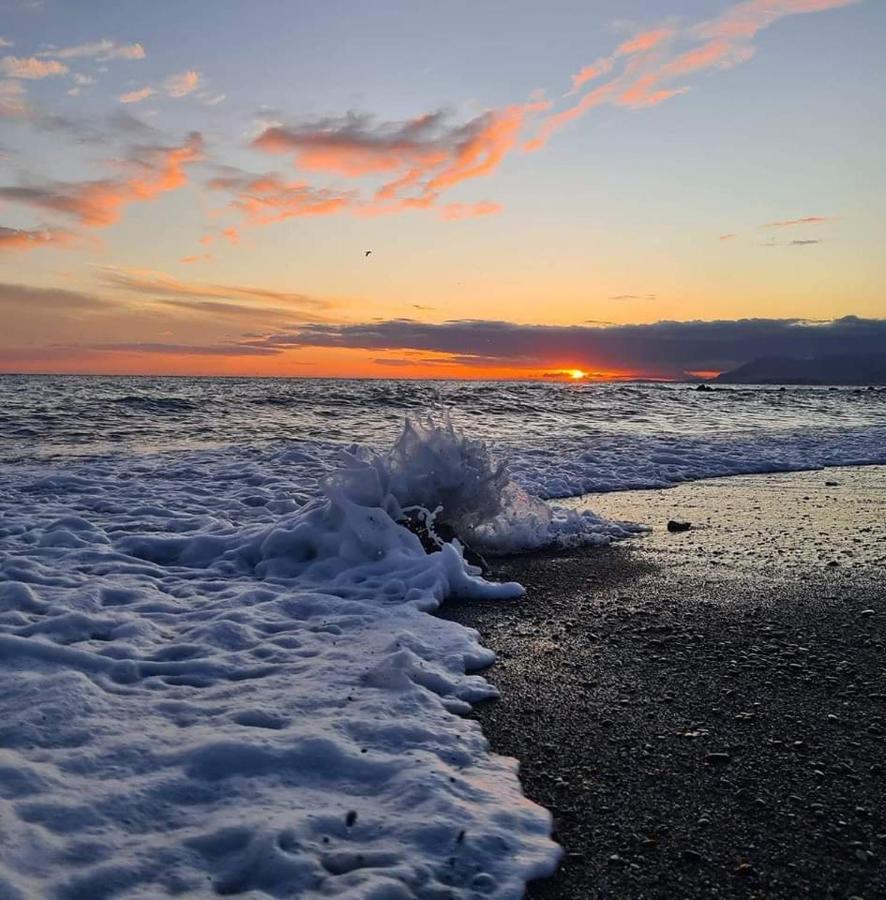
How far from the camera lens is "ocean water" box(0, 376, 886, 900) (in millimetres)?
2385

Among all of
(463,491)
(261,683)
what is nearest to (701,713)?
(261,683)

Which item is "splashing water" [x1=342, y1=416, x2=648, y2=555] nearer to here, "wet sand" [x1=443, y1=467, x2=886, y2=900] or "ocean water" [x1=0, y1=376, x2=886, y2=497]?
"ocean water" [x1=0, y1=376, x2=886, y2=497]

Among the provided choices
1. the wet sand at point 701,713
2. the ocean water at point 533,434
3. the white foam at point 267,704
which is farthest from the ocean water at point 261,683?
the ocean water at point 533,434

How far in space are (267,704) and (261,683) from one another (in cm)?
31

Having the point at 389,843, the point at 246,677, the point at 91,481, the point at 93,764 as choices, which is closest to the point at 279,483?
the point at 91,481

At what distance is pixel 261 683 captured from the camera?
3.80m

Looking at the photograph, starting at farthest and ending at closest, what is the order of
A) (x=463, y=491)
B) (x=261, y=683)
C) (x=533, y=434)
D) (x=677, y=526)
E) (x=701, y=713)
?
(x=533, y=434) → (x=677, y=526) → (x=463, y=491) → (x=261, y=683) → (x=701, y=713)

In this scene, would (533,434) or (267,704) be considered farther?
(533,434)

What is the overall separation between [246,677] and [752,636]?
10.1 ft

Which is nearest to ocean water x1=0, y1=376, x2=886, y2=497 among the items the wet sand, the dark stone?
the dark stone

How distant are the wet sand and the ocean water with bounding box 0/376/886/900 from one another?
231 millimetres

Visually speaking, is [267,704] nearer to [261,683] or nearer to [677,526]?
[261,683]

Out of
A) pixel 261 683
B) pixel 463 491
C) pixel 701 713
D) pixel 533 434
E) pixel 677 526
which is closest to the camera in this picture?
pixel 701 713

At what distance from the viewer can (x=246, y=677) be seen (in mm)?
3908
